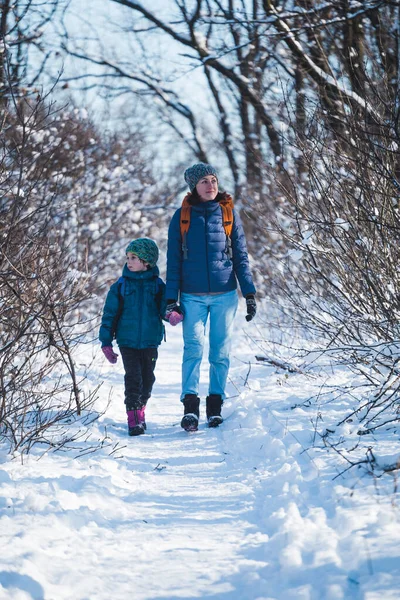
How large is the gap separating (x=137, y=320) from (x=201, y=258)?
2.35 ft

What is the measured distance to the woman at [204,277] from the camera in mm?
4445

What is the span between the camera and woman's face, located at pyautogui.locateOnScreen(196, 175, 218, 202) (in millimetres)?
4477

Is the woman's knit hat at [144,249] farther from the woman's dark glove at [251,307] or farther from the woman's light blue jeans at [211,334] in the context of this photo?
the woman's dark glove at [251,307]

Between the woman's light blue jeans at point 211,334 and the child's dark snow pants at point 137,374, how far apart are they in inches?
11.4

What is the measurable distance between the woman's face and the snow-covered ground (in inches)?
71.6

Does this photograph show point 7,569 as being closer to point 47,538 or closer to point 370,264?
point 47,538

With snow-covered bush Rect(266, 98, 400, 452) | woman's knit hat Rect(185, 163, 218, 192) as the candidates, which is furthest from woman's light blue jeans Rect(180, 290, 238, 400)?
woman's knit hat Rect(185, 163, 218, 192)

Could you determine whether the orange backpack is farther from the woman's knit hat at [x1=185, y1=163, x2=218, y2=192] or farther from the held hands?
the held hands

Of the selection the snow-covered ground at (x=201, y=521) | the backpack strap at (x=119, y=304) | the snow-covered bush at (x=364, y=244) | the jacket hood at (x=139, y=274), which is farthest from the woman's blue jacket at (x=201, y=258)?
the snow-covered ground at (x=201, y=521)

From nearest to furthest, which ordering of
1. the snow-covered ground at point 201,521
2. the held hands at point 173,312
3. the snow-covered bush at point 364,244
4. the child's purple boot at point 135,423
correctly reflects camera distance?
the snow-covered ground at point 201,521
the snow-covered bush at point 364,244
the child's purple boot at point 135,423
the held hands at point 173,312

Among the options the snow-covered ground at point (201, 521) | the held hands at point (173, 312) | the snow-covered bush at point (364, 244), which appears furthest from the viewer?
the held hands at point (173, 312)

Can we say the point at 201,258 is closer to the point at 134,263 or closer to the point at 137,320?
the point at 134,263

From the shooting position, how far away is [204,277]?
14.6 feet

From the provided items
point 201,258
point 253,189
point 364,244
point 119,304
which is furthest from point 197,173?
point 253,189
